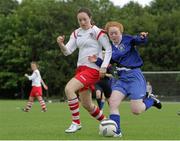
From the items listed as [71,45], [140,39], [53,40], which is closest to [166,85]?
[53,40]

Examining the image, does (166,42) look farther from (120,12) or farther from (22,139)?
(22,139)

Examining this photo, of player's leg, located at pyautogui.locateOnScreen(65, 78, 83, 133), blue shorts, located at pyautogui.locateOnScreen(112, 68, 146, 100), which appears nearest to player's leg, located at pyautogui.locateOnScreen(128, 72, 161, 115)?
blue shorts, located at pyautogui.locateOnScreen(112, 68, 146, 100)

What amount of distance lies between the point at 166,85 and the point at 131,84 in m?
31.6

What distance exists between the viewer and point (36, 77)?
2498cm

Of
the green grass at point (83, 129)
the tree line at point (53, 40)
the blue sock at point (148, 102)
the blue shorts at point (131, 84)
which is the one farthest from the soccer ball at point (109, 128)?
the tree line at point (53, 40)

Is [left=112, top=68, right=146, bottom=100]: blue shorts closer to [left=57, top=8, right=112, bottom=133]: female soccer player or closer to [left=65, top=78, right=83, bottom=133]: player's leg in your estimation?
[left=57, top=8, right=112, bottom=133]: female soccer player

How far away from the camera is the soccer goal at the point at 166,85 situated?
41375mm

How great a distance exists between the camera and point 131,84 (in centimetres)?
1091

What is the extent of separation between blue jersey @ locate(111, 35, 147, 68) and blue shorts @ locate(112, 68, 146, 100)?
0.13 metres

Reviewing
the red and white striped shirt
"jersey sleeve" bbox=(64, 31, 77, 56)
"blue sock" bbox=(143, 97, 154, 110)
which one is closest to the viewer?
"blue sock" bbox=(143, 97, 154, 110)

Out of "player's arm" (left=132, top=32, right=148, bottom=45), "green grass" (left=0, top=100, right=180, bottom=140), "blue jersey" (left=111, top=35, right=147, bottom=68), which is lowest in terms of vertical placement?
"green grass" (left=0, top=100, right=180, bottom=140)

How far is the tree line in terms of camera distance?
63.5 m

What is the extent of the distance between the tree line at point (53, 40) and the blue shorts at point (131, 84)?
168 ft

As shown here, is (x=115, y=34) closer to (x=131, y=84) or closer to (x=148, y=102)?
(x=131, y=84)
